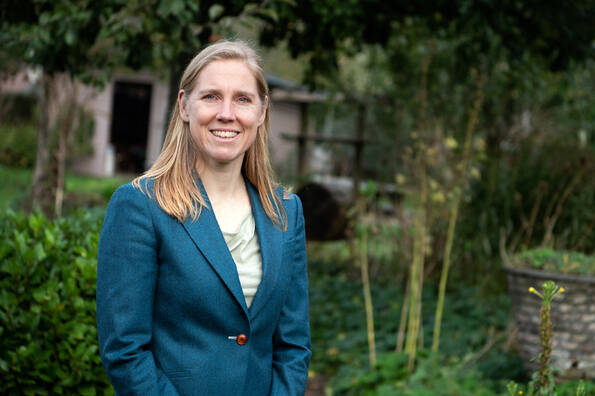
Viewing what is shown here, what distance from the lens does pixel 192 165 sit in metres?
1.91

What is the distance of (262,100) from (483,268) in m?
5.54

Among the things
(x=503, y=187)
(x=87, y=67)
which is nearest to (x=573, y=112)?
(x=503, y=187)

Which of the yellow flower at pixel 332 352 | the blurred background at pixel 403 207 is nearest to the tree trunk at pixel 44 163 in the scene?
the blurred background at pixel 403 207

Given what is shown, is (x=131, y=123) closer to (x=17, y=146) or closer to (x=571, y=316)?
(x=17, y=146)

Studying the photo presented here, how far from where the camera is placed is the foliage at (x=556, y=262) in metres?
4.16

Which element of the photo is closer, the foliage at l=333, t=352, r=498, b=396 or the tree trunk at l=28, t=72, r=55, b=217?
the foliage at l=333, t=352, r=498, b=396

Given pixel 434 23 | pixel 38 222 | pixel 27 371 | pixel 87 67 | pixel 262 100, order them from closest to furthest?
pixel 262 100
pixel 27 371
pixel 38 222
pixel 87 67
pixel 434 23

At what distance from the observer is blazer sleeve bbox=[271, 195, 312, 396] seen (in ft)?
6.41

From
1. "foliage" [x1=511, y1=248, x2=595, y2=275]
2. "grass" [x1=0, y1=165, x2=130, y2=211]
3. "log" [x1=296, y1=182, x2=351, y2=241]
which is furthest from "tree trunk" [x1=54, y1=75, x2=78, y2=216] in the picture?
"foliage" [x1=511, y1=248, x2=595, y2=275]

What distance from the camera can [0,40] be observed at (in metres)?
4.21

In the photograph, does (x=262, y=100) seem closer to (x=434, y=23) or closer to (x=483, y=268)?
(x=434, y=23)

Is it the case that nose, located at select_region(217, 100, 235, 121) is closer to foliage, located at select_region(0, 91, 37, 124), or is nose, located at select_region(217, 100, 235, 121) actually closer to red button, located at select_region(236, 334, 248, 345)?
red button, located at select_region(236, 334, 248, 345)

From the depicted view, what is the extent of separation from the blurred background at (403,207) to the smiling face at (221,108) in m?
1.11

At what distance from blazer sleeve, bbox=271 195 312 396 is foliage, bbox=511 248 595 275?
8.98ft
